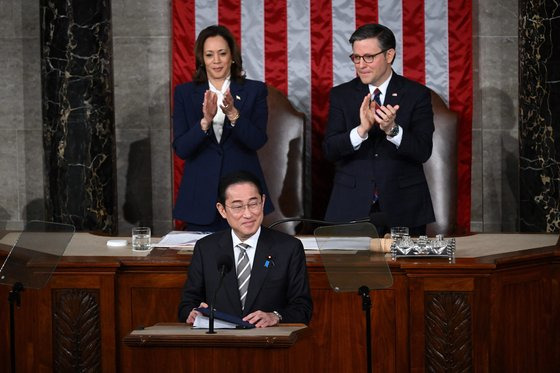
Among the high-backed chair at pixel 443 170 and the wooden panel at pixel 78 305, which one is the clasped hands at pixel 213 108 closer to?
the wooden panel at pixel 78 305

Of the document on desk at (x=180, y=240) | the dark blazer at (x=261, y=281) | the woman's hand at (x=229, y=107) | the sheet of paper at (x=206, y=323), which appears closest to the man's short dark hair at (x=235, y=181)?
the dark blazer at (x=261, y=281)

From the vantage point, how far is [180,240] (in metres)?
5.67

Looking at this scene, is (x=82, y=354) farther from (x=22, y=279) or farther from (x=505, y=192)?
(x=505, y=192)

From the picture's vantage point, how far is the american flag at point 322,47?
7.69 m

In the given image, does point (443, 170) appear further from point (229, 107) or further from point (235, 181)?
point (235, 181)

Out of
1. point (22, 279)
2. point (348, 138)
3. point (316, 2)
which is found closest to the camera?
point (22, 279)

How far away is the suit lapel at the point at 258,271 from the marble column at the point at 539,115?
336 cm

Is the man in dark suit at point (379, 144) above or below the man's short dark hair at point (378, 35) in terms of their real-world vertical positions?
below

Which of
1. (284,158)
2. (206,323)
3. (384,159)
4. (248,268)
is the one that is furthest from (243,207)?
(284,158)

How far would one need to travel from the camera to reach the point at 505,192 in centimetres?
789

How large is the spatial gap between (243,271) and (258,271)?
3.7 inches

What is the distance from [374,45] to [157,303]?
1.77 meters

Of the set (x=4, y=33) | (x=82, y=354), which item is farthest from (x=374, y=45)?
(x=4, y=33)

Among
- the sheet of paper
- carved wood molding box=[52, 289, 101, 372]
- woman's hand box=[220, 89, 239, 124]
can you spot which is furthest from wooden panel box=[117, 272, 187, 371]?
the sheet of paper
